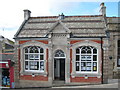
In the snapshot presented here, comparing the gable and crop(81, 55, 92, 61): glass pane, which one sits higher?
the gable

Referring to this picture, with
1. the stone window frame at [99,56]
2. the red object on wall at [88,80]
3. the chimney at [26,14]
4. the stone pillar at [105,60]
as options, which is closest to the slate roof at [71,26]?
the chimney at [26,14]

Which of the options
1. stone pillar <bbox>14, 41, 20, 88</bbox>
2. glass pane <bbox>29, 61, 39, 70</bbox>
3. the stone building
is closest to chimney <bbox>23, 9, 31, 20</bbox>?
the stone building

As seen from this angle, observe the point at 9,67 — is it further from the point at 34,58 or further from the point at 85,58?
the point at 85,58

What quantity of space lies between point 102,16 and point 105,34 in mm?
2648

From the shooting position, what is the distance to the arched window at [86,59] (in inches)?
382

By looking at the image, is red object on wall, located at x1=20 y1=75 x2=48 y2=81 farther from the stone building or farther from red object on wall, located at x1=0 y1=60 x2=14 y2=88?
red object on wall, located at x1=0 y1=60 x2=14 y2=88

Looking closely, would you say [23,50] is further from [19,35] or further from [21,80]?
[21,80]

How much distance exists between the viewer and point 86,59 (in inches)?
385

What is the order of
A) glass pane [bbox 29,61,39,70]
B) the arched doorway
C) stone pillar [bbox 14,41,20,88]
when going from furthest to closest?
stone pillar [bbox 14,41,20,88] < glass pane [bbox 29,61,39,70] < the arched doorway

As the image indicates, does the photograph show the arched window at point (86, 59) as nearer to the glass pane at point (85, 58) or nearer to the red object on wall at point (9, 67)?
the glass pane at point (85, 58)

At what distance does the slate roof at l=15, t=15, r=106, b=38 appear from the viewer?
10.0 m

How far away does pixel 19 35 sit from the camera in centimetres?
1077

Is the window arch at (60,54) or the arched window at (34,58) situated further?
the arched window at (34,58)

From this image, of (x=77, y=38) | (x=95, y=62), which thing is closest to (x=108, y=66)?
(x=95, y=62)
